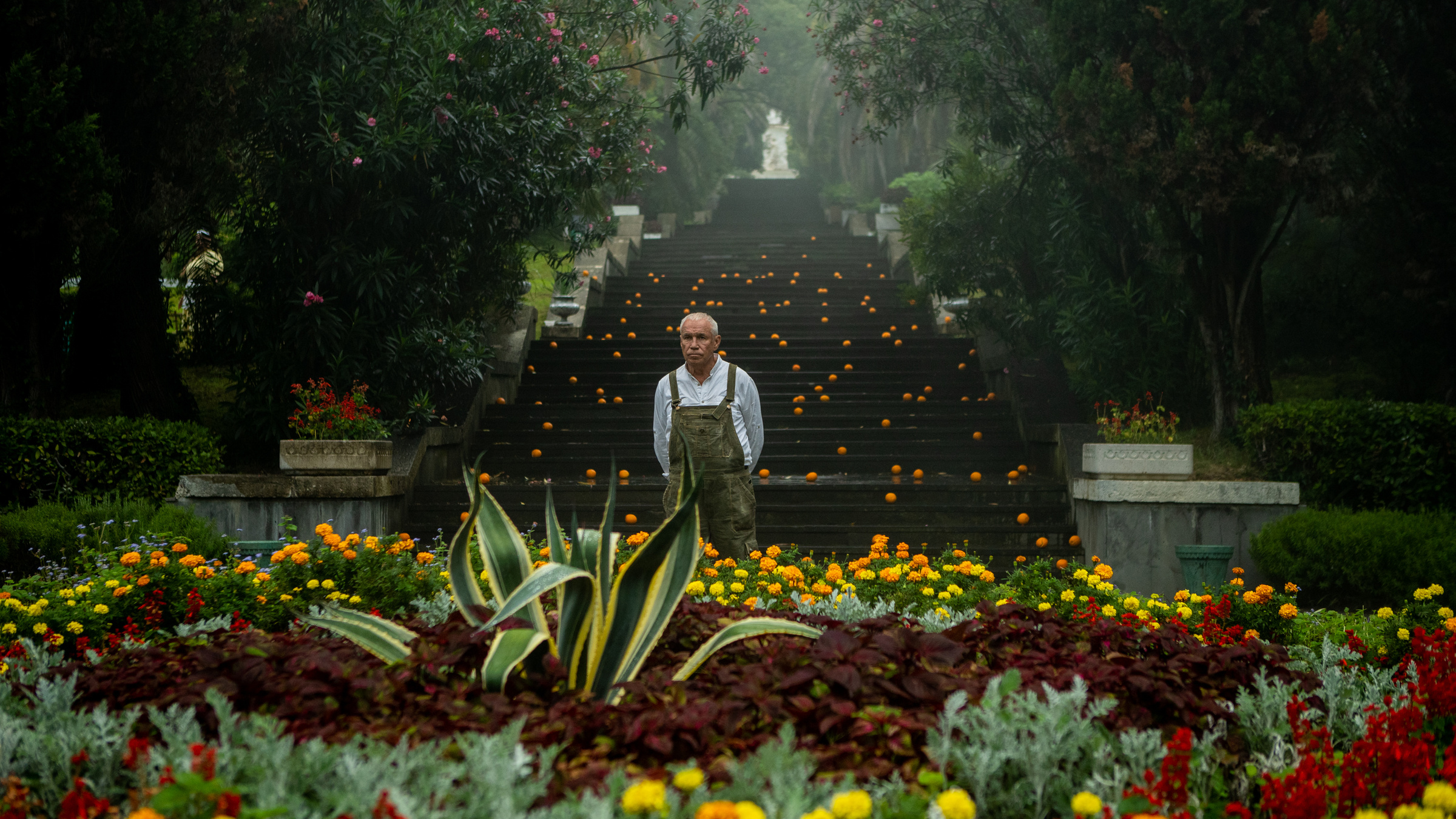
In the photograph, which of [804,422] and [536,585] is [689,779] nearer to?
[536,585]

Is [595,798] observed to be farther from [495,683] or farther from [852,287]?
[852,287]

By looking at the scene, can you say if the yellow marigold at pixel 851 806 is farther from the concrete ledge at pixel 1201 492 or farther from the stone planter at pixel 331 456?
the stone planter at pixel 331 456

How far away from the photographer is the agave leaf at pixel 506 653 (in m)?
2.54

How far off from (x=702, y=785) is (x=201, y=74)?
785cm

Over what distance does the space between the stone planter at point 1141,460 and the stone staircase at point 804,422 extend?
89cm

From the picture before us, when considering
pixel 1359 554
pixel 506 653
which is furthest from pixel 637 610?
pixel 1359 554

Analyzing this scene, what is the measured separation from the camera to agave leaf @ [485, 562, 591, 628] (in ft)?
8.45

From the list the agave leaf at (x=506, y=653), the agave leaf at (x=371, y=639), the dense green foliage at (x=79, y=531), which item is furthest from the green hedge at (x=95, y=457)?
the agave leaf at (x=506, y=653)

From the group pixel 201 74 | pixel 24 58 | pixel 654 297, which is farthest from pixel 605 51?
pixel 24 58

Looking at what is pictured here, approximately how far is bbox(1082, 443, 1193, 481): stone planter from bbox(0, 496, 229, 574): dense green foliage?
590cm

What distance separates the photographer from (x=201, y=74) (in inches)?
313

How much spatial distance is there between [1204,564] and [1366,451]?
1.95m

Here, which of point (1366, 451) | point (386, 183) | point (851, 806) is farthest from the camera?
point (386, 183)

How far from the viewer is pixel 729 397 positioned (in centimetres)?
529
